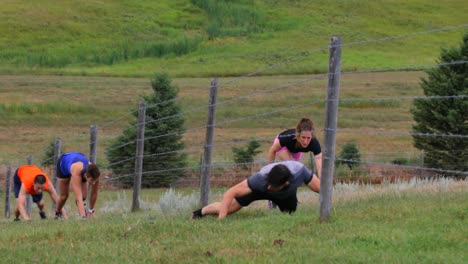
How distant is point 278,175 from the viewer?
29.0ft

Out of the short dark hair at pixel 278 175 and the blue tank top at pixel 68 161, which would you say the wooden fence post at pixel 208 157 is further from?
the short dark hair at pixel 278 175

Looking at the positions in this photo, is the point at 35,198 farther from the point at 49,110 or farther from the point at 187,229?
the point at 49,110

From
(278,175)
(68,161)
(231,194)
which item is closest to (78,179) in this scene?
(68,161)

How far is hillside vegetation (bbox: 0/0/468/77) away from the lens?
64.6 meters

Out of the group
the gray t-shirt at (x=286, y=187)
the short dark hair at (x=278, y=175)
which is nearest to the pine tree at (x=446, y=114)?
the gray t-shirt at (x=286, y=187)

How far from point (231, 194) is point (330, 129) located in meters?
1.46

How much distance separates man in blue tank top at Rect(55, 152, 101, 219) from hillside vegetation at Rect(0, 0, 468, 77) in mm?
46509

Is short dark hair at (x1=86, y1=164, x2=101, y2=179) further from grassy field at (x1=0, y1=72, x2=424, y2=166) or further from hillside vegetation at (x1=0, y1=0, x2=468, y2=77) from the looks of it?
hillside vegetation at (x1=0, y1=0, x2=468, y2=77)

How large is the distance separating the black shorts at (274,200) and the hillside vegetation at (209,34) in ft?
166

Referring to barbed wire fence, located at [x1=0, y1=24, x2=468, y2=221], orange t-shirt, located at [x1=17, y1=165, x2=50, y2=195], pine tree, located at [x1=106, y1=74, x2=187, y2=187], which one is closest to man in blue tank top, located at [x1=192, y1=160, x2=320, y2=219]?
barbed wire fence, located at [x1=0, y1=24, x2=468, y2=221]

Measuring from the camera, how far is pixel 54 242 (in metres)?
8.64

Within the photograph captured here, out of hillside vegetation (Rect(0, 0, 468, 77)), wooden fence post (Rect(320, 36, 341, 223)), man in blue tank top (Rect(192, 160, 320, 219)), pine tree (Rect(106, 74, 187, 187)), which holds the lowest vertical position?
pine tree (Rect(106, 74, 187, 187))

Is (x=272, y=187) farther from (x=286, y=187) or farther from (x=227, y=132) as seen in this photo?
(x=227, y=132)

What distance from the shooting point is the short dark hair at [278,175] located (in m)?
8.83
